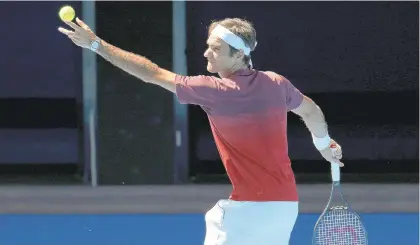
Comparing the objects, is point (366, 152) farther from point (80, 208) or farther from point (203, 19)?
point (80, 208)

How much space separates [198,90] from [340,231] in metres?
1.12

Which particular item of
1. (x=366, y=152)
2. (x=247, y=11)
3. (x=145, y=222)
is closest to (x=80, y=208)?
(x=145, y=222)

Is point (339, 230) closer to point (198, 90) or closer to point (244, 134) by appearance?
point (244, 134)

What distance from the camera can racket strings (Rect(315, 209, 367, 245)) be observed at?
Result: 370 centimetres

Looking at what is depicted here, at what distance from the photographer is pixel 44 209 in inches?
278

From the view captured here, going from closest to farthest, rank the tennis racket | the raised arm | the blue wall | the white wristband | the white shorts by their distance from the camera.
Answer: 1. the white shorts
2. the raised arm
3. the white wristband
4. the tennis racket
5. the blue wall

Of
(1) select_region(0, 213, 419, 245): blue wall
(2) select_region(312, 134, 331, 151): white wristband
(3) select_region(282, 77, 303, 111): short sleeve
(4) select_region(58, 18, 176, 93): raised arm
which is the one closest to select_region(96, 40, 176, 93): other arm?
(4) select_region(58, 18, 176, 93): raised arm

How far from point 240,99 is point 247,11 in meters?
5.61

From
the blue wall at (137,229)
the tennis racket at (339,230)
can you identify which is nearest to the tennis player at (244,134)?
the tennis racket at (339,230)

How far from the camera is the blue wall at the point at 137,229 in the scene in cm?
598

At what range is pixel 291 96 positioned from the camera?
312 cm

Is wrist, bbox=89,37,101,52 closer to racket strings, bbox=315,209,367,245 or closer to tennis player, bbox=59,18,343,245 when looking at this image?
tennis player, bbox=59,18,343,245

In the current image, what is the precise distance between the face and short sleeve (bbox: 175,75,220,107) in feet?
0.22

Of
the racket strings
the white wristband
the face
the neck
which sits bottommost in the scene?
the racket strings
